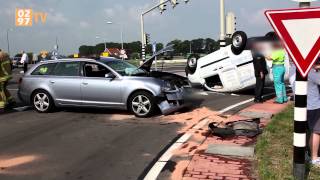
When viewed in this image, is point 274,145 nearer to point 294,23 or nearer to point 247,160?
point 247,160

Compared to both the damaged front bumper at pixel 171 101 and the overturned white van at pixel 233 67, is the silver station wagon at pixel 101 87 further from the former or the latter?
the overturned white van at pixel 233 67

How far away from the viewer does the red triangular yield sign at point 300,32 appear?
16.3ft

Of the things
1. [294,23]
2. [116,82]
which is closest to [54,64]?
[116,82]

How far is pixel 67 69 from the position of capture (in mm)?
12156

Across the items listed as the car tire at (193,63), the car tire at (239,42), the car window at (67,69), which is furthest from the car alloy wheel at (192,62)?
the car window at (67,69)

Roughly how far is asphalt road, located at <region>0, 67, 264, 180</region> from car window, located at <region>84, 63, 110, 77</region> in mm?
1005

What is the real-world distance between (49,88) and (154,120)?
10.0ft

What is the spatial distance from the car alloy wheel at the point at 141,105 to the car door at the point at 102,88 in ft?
1.19

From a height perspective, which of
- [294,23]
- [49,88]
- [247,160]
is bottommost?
[247,160]

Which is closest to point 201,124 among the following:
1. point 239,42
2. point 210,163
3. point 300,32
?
point 210,163

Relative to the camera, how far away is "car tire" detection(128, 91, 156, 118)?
11219mm

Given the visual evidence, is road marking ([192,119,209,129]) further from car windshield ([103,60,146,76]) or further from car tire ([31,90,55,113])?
car tire ([31,90,55,113])

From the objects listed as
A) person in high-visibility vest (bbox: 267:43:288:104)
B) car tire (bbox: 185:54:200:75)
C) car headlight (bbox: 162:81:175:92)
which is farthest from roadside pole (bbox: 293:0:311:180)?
car tire (bbox: 185:54:200:75)

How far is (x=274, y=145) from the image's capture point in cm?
767
